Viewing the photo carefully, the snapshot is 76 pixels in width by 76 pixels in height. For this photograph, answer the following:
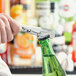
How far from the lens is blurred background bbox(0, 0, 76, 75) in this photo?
1.33 metres

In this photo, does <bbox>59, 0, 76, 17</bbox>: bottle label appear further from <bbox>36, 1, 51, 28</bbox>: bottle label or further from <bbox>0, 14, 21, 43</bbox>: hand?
<bbox>0, 14, 21, 43</bbox>: hand

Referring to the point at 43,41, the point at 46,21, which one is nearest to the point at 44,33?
the point at 43,41

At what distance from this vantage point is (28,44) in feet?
4.38

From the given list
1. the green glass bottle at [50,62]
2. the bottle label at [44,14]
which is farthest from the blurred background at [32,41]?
the green glass bottle at [50,62]

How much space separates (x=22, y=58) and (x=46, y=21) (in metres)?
0.23

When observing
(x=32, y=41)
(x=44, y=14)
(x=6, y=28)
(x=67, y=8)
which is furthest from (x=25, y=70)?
(x=6, y=28)

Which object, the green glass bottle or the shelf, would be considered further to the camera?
the shelf

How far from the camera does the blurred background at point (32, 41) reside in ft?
4.36

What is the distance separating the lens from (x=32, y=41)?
1.34m

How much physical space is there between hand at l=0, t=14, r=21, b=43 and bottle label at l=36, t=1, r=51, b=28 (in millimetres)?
731

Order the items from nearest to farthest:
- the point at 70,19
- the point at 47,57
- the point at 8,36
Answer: the point at 8,36
the point at 47,57
the point at 70,19

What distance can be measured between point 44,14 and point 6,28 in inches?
30.0

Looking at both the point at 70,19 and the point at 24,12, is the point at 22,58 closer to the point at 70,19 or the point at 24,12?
the point at 24,12

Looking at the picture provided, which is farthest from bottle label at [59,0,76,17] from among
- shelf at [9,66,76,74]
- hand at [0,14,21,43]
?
hand at [0,14,21,43]
